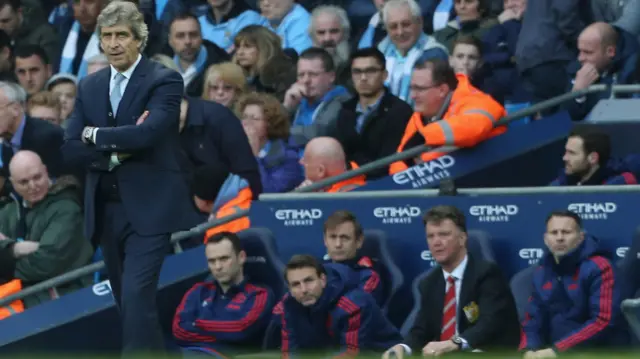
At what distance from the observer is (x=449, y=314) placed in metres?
10.3

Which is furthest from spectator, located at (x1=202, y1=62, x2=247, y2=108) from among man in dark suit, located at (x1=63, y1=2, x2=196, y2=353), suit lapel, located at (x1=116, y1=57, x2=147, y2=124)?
suit lapel, located at (x1=116, y1=57, x2=147, y2=124)

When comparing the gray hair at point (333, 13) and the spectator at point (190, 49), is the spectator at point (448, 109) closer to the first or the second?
the gray hair at point (333, 13)

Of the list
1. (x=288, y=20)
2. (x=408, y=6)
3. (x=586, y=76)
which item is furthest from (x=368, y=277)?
(x=288, y=20)

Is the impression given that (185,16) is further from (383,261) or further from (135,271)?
(135,271)

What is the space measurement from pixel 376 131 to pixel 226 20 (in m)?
3.18

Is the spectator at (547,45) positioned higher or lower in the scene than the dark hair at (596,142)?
higher

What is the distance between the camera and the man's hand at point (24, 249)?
12.3 m

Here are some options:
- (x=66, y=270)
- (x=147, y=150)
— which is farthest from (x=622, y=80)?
(x=147, y=150)

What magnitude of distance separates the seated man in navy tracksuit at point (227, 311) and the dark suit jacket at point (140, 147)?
2001 mm

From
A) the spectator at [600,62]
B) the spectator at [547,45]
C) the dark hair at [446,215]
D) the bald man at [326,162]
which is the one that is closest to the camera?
the dark hair at [446,215]

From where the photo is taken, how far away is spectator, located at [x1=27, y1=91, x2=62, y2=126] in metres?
14.0

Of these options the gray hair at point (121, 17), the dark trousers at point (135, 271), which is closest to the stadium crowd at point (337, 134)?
the dark trousers at point (135, 271)

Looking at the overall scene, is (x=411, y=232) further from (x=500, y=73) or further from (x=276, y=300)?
(x=500, y=73)

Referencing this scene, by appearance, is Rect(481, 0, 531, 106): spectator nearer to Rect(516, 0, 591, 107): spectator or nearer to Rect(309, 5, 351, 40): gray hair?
Rect(516, 0, 591, 107): spectator
